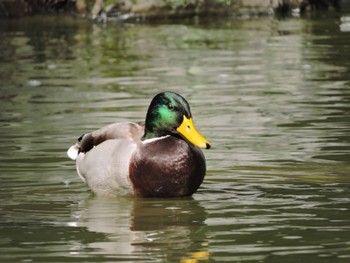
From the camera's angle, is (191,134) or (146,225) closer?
(146,225)

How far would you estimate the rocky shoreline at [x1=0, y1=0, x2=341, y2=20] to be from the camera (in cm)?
2795

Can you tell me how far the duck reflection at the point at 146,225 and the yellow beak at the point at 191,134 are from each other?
0.44m

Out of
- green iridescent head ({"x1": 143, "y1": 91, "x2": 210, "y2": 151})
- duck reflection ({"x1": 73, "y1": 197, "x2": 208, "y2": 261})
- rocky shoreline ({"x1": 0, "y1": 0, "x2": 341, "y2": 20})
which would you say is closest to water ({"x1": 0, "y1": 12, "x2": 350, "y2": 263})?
duck reflection ({"x1": 73, "y1": 197, "x2": 208, "y2": 261})

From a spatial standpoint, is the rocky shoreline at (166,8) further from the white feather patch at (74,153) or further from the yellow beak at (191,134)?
the yellow beak at (191,134)

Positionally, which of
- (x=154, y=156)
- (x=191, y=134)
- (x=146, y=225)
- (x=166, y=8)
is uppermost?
(x=191, y=134)

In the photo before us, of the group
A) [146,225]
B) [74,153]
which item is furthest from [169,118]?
[74,153]

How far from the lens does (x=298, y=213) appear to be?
869 cm

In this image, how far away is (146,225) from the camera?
848 cm

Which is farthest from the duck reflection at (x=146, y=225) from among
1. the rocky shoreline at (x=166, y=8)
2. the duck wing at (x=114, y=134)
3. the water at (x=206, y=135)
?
the rocky shoreline at (x=166, y=8)

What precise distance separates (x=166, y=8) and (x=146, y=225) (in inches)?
777

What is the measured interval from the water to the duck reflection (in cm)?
1

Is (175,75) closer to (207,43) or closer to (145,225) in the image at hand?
(207,43)

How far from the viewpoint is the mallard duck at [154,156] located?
9023mm

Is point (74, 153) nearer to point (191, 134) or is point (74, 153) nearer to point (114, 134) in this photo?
point (114, 134)
